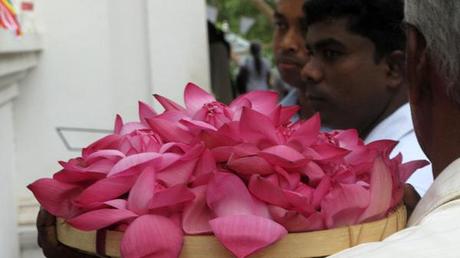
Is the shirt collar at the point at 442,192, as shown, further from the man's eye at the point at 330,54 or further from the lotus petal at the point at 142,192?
the man's eye at the point at 330,54

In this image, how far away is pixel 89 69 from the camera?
3.55 m

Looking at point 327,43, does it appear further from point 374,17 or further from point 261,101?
point 261,101

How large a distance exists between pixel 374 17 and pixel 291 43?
920mm

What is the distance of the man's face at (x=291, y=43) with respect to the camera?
10.1 feet

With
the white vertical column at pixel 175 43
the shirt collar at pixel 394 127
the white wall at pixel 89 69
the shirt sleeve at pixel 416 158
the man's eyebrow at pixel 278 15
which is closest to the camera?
the shirt sleeve at pixel 416 158

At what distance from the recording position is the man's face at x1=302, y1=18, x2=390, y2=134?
221 centimetres

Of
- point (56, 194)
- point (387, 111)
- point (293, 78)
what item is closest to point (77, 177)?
point (56, 194)

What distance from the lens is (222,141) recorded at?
1.08 meters

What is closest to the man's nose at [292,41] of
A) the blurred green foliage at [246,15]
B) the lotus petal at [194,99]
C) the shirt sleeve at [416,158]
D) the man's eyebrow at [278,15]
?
the man's eyebrow at [278,15]

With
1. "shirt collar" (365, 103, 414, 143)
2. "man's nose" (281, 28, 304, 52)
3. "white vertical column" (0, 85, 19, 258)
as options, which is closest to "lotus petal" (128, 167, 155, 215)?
"shirt collar" (365, 103, 414, 143)

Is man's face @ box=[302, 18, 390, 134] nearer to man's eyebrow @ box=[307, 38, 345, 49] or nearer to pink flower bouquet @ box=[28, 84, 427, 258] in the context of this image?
man's eyebrow @ box=[307, 38, 345, 49]

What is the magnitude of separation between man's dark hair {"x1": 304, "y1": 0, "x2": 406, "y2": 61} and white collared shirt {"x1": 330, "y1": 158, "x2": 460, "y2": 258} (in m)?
1.22

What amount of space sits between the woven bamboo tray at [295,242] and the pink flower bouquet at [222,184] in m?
0.01

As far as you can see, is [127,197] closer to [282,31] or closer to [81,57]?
[282,31]
